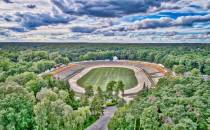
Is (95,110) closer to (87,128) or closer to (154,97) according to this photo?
(87,128)

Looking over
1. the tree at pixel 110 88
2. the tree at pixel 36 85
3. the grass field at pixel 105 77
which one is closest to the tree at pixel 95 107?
the tree at pixel 36 85

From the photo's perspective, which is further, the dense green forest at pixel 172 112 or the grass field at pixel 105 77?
the grass field at pixel 105 77

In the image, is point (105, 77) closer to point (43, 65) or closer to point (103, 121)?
point (43, 65)

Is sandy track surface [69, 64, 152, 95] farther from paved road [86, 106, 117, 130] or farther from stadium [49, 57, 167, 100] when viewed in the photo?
paved road [86, 106, 117, 130]

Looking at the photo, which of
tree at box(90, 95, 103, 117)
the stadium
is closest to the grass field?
the stadium

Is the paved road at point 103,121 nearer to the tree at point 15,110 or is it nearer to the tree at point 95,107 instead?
the tree at point 95,107

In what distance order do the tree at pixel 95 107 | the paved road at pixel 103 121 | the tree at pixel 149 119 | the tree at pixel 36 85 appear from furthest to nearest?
the tree at pixel 36 85 → the tree at pixel 95 107 → the paved road at pixel 103 121 → the tree at pixel 149 119

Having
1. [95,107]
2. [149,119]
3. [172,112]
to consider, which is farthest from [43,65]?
[172,112]

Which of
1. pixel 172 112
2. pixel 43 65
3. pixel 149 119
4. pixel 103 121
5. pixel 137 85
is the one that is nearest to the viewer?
pixel 172 112
